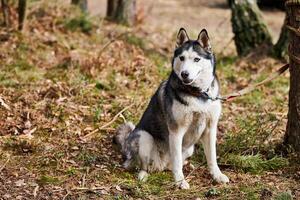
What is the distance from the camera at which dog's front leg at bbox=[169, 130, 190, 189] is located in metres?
5.36

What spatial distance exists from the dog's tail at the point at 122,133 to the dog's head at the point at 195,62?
1267 millimetres

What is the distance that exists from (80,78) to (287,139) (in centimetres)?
323

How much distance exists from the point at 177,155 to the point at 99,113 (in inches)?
72.1

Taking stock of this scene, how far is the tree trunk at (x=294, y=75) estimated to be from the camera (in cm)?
559

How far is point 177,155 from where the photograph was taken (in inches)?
212

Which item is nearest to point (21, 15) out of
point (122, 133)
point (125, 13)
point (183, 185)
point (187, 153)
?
point (125, 13)

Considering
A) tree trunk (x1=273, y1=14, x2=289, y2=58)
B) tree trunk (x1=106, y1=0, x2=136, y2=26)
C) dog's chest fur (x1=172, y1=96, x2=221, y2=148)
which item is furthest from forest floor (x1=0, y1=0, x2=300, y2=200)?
dog's chest fur (x1=172, y1=96, x2=221, y2=148)

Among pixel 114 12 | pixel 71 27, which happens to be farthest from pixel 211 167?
pixel 114 12

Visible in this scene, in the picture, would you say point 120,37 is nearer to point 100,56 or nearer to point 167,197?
point 100,56

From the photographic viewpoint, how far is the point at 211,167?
18.2 ft

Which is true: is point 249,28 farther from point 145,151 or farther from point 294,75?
point 145,151

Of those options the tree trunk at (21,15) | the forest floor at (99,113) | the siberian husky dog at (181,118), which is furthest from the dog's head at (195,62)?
the tree trunk at (21,15)

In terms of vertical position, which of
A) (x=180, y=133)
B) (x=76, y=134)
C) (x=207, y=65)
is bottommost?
(x=76, y=134)

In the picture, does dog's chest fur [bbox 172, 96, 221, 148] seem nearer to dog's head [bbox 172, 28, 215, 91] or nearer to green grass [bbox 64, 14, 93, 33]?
dog's head [bbox 172, 28, 215, 91]
